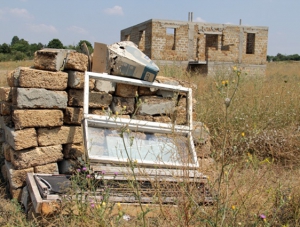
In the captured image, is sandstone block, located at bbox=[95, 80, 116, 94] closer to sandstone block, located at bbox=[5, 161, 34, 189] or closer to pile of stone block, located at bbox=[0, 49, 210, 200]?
pile of stone block, located at bbox=[0, 49, 210, 200]

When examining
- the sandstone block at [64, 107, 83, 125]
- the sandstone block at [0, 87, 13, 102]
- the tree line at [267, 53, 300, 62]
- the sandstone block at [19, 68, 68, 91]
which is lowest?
the sandstone block at [64, 107, 83, 125]

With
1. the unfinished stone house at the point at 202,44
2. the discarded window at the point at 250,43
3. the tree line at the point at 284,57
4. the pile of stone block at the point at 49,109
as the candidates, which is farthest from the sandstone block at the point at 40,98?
the tree line at the point at 284,57

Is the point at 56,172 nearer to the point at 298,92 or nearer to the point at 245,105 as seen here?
the point at 245,105

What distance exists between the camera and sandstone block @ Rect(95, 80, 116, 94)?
431cm

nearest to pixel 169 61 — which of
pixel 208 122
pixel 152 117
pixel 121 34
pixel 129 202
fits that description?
pixel 121 34

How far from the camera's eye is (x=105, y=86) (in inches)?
171

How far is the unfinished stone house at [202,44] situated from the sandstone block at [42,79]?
1220 cm

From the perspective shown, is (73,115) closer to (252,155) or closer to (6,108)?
(6,108)

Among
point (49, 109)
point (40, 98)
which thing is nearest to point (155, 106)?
point (49, 109)

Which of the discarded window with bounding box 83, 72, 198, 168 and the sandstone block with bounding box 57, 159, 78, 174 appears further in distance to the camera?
the sandstone block with bounding box 57, 159, 78, 174

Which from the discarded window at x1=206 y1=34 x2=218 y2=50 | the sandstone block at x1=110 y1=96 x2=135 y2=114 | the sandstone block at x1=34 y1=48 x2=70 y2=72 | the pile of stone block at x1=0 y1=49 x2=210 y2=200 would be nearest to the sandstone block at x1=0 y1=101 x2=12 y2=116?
the pile of stone block at x1=0 y1=49 x2=210 y2=200

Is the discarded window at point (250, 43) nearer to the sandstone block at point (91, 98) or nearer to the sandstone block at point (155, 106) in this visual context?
the sandstone block at point (155, 106)

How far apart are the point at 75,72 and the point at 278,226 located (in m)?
2.75

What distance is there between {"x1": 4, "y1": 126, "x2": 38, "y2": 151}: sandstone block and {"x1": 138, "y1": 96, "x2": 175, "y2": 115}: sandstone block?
4.62 ft
